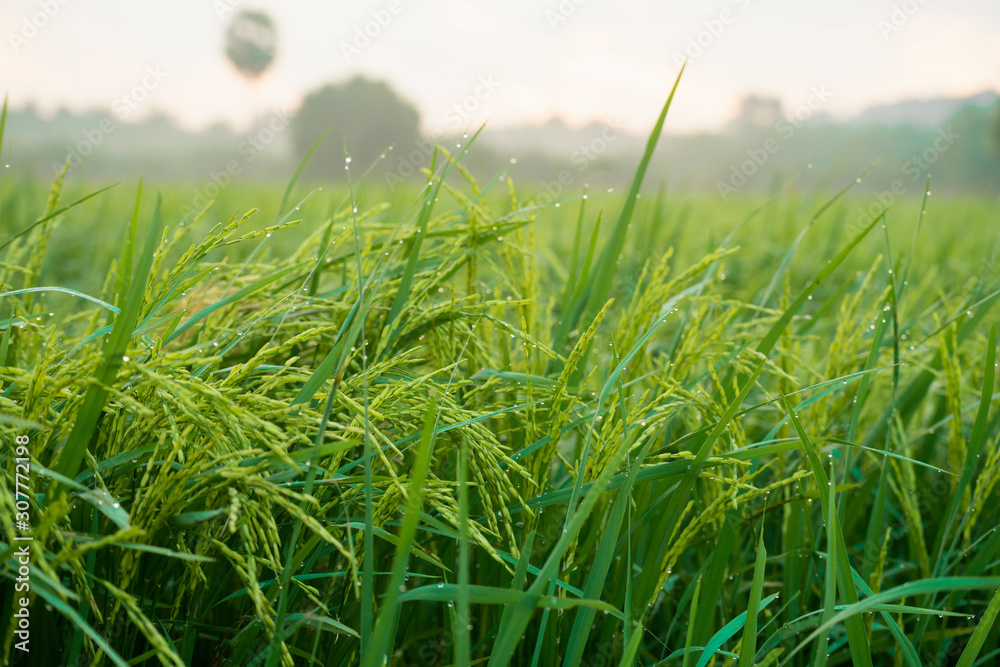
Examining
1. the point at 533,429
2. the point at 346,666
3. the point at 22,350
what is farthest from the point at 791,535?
the point at 22,350

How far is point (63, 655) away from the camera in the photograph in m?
0.72

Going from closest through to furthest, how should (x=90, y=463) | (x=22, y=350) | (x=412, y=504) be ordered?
(x=412, y=504), (x=90, y=463), (x=22, y=350)

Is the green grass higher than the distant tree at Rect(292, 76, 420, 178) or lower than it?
lower

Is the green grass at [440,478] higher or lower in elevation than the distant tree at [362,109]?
lower

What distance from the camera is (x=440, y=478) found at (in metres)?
1.00

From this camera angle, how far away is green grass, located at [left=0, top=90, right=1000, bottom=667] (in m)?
0.62

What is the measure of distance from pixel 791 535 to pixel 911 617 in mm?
265

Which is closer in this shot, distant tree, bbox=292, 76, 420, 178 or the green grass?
the green grass

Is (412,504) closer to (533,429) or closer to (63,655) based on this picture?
(533,429)

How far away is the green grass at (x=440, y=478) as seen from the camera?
2.04 feet

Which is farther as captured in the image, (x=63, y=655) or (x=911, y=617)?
(x=911, y=617)

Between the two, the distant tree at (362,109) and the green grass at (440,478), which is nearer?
the green grass at (440,478)

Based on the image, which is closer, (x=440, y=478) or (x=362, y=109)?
(x=440, y=478)

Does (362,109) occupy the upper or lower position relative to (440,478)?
upper
